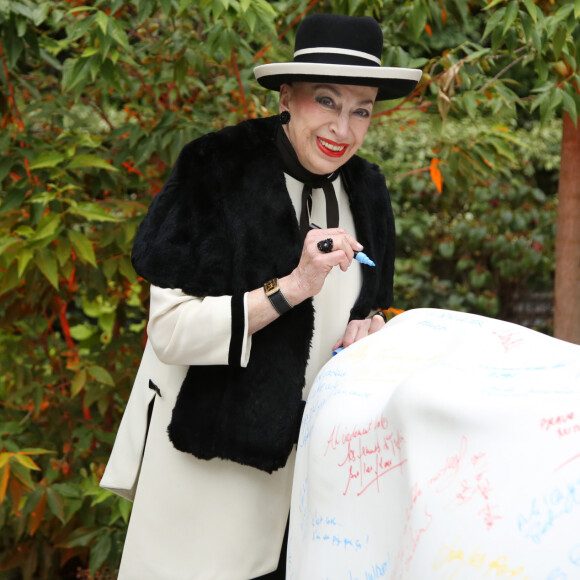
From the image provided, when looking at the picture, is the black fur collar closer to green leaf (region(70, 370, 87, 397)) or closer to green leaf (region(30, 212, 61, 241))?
green leaf (region(30, 212, 61, 241))

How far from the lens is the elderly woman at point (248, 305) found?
1.70 metres

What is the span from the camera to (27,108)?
2.78m

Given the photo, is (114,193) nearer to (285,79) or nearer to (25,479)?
(25,479)

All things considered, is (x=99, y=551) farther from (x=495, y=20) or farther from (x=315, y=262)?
(x=495, y=20)

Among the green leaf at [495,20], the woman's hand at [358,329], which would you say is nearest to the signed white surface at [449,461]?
the woman's hand at [358,329]

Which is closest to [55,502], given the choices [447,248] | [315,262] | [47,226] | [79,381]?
[79,381]

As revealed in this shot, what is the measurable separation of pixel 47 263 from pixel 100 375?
46 centimetres

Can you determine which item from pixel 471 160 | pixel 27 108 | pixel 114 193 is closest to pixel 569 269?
pixel 471 160

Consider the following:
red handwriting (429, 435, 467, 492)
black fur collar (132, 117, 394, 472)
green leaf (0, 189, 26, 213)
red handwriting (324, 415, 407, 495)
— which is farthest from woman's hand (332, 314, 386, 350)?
green leaf (0, 189, 26, 213)

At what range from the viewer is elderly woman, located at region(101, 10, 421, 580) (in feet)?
5.57

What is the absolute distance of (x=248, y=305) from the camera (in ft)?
5.49

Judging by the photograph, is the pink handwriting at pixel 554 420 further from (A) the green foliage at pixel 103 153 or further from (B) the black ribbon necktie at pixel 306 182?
(A) the green foliage at pixel 103 153

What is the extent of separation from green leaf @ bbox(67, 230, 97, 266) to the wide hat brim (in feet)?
2.59

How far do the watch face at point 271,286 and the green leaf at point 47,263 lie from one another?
85cm
